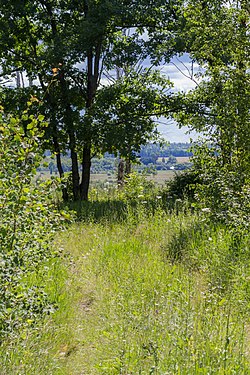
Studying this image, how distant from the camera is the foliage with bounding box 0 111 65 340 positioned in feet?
11.8

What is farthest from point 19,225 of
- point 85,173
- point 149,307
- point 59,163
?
point 59,163

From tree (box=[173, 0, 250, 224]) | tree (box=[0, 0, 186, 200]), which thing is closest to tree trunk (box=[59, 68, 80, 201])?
tree (box=[0, 0, 186, 200])

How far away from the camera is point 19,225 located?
3.93 metres

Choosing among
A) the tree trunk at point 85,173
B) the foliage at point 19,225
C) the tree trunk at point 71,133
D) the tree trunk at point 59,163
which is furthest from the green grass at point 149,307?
the tree trunk at point 85,173

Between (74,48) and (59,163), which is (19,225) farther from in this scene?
(59,163)

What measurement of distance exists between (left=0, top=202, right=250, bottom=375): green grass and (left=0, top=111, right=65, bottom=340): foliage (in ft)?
0.85

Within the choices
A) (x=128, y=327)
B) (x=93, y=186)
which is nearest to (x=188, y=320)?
(x=128, y=327)

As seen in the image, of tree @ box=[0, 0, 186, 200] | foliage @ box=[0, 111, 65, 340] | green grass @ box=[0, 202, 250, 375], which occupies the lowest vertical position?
green grass @ box=[0, 202, 250, 375]

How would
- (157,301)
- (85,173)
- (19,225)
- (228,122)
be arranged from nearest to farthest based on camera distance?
(19,225), (157,301), (228,122), (85,173)

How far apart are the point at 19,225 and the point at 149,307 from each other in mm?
1415

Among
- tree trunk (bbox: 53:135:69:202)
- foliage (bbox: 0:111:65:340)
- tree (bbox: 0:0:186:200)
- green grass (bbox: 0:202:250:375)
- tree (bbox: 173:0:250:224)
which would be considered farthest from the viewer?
tree trunk (bbox: 53:135:69:202)

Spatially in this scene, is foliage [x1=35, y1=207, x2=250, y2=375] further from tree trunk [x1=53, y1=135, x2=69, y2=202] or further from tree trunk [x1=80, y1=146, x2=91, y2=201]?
tree trunk [x1=80, y1=146, x2=91, y2=201]

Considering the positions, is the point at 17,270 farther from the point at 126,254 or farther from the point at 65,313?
the point at 126,254

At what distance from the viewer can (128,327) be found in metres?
4.01
